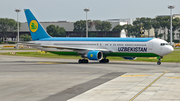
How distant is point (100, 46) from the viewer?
171 feet

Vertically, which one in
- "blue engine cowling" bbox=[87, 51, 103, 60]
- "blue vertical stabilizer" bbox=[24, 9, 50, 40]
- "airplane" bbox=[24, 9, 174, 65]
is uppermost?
"blue vertical stabilizer" bbox=[24, 9, 50, 40]

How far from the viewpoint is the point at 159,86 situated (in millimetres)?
25203

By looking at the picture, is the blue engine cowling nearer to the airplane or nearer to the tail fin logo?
the airplane

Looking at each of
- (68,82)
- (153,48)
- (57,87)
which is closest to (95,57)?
(153,48)

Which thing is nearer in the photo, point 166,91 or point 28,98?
point 28,98

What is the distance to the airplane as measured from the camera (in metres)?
48.5

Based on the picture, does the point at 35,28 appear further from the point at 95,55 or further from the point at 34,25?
the point at 95,55

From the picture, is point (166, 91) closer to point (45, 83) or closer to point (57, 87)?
point (57, 87)

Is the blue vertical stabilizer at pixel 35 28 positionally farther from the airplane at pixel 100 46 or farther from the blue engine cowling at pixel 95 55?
the blue engine cowling at pixel 95 55

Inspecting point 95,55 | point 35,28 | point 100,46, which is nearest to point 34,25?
point 35,28

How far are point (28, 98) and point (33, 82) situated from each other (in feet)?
26.2

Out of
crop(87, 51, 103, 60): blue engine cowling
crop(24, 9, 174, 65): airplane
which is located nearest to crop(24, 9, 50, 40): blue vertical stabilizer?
crop(24, 9, 174, 65): airplane

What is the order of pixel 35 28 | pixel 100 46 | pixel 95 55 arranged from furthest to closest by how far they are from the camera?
pixel 35 28 < pixel 100 46 < pixel 95 55

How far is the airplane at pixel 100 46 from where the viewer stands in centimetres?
4847
